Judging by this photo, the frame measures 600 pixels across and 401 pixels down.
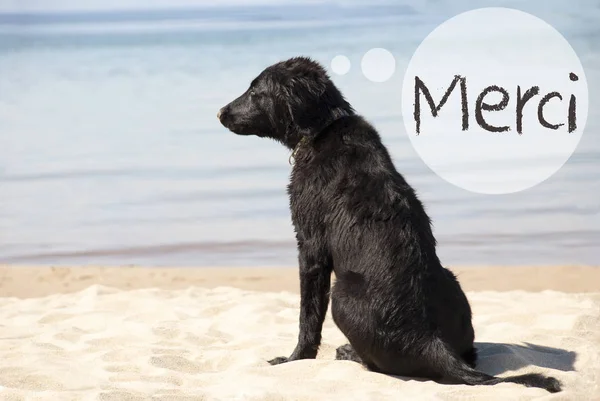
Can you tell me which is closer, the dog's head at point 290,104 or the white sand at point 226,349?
the white sand at point 226,349

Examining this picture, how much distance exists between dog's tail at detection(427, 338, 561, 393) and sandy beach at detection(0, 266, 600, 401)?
0.11 metres

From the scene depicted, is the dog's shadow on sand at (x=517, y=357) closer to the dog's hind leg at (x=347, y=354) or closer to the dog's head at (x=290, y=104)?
the dog's hind leg at (x=347, y=354)

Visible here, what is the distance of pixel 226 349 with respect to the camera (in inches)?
Result: 204

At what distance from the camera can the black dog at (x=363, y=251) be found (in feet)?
13.1

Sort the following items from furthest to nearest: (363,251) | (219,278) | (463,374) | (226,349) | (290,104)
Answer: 1. (219,278)
2. (226,349)
3. (290,104)
4. (363,251)
5. (463,374)

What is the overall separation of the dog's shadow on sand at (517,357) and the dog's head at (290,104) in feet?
4.98

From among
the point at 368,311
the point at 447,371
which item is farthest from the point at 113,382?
the point at 447,371

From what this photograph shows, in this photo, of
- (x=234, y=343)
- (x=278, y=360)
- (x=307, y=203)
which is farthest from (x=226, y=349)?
(x=307, y=203)

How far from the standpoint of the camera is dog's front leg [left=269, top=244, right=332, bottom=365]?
14.4ft

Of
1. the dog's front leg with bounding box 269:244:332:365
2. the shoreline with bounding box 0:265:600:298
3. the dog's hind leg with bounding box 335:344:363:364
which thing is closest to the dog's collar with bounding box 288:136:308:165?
the dog's front leg with bounding box 269:244:332:365

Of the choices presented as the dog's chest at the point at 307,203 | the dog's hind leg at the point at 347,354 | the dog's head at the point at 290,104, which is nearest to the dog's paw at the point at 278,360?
the dog's hind leg at the point at 347,354

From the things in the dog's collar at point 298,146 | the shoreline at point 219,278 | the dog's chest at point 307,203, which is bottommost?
the shoreline at point 219,278

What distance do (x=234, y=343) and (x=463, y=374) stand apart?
182cm

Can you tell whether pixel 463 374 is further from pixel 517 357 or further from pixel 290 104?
pixel 290 104
